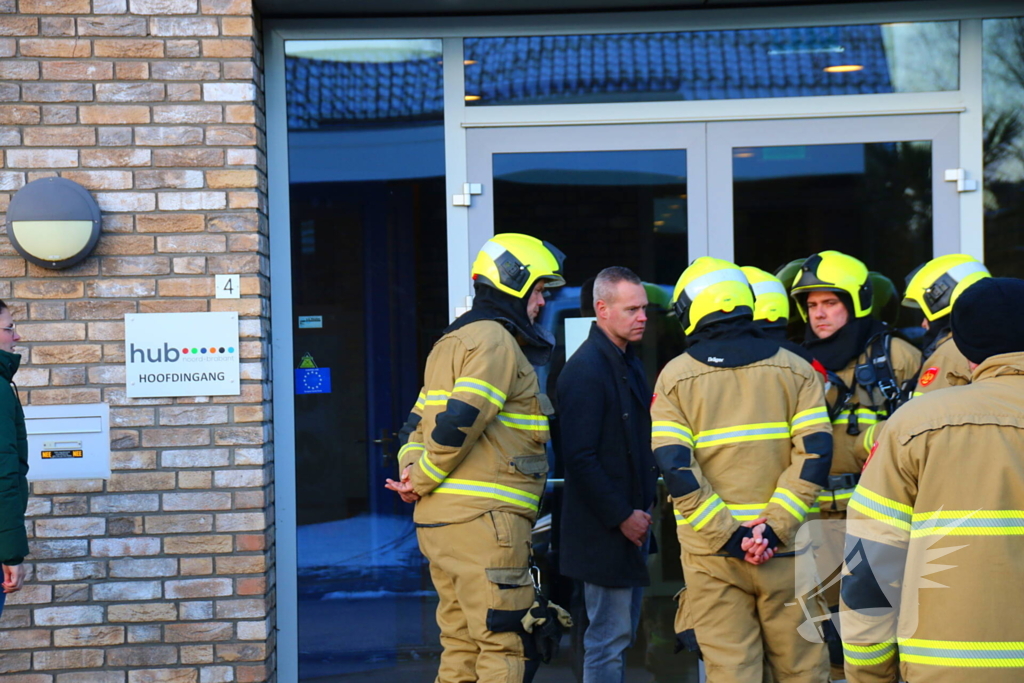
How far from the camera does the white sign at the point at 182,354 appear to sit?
4.12 m

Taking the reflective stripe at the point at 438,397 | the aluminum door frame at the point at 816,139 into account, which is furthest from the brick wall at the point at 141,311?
the aluminum door frame at the point at 816,139

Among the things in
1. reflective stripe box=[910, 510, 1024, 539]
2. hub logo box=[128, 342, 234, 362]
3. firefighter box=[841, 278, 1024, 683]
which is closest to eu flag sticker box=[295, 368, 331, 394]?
hub logo box=[128, 342, 234, 362]

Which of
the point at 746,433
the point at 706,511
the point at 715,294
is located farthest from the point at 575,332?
the point at 706,511

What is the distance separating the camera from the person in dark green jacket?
3.29m

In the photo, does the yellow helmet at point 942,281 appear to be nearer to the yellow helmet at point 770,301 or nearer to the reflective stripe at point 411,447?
the yellow helmet at point 770,301

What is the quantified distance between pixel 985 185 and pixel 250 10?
11.5 ft

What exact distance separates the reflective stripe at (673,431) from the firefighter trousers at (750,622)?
1.34 ft

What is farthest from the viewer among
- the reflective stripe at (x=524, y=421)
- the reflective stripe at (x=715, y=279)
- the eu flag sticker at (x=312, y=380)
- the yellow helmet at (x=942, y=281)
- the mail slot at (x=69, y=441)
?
the eu flag sticker at (x=312, y=380)

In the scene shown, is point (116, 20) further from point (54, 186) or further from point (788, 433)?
Result: point (788, 433)

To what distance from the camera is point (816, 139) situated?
4.65 metres

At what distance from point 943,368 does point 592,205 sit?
175 centimetres

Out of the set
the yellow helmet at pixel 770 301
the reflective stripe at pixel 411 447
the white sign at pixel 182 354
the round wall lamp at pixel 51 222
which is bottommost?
the reflective stripe at pixel 411 447

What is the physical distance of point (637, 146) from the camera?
15.2ft

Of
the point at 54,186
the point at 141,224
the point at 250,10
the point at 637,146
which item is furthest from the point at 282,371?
the point at 637,146
